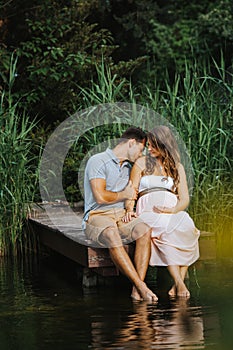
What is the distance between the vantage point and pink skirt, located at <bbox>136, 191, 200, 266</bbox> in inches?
251

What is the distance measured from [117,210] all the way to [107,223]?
0.81 ft

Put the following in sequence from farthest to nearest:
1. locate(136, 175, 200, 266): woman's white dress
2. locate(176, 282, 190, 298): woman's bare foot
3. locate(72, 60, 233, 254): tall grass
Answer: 1. locate(72, 60, 233, 254): tall grass
2. locate(136, 175, 200, 266): woman's white dress
3. locate(176, 282, 190, 298): woman's bare foot

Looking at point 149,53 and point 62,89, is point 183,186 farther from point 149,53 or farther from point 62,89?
point 149,53

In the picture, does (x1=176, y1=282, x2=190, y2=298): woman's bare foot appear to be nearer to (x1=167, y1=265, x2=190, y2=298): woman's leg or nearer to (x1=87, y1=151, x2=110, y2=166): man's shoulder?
(x1=167, y1=265, x2=190, y2=298): woman's leg

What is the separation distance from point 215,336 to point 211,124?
3.47 meters

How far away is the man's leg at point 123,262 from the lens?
20.3ft

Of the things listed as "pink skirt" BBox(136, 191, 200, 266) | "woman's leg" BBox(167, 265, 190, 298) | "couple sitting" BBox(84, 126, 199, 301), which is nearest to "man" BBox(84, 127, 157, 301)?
"couple sitting" BBox(84, 126, 199, 301)

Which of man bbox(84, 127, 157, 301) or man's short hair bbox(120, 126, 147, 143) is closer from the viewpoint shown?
man bbox(84, 127, 157, 301)

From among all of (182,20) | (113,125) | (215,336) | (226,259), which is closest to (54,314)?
(215,336)

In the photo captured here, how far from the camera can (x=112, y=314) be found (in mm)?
5754

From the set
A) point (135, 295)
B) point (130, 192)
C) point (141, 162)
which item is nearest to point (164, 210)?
point (130, 192)

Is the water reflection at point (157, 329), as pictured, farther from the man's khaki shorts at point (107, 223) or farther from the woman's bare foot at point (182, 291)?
the man's khaki shorts at point (107, 223)

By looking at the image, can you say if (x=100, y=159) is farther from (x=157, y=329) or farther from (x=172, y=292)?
(x=157, y=329)

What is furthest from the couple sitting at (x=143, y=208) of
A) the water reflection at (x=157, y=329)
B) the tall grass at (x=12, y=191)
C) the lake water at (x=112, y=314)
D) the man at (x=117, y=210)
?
the tall grass at (x=12, y=191)
